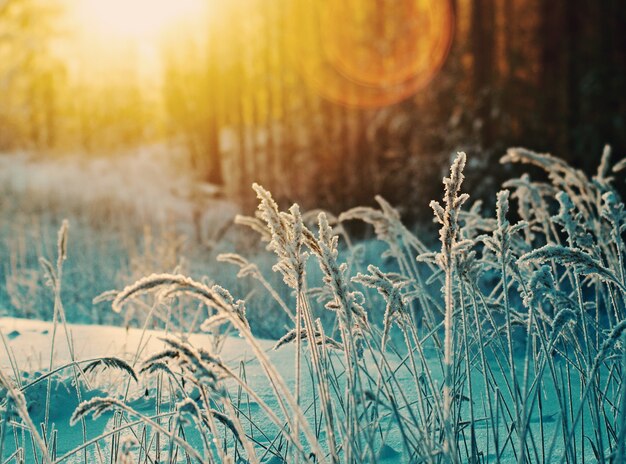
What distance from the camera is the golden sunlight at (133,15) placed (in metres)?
9.02

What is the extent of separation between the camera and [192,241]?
6277 mm

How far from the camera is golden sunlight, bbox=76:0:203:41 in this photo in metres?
9.02

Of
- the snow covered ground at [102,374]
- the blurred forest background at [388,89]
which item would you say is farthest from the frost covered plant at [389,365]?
the blurred forest background at [388,89]

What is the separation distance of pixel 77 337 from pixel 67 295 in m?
1.77

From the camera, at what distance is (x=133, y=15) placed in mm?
14102

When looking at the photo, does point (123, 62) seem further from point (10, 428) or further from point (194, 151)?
point (10, 428)

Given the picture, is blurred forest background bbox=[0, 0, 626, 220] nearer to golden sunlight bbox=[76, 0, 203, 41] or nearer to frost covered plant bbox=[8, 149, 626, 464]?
golden sunlight bbox=[76, 0, 203, 41]

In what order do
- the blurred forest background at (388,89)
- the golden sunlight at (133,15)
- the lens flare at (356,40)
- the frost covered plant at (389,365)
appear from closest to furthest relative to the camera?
the frost covered plant at (389,365), the blurred forest background at (388,89), the lens flare at (356,40), the golden sunlight at (133,15)

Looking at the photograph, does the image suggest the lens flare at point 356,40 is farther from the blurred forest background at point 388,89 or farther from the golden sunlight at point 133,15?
the golden sunlight at point 133,15

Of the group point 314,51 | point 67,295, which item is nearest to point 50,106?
point 314,51

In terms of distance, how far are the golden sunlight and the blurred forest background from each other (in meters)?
0.20

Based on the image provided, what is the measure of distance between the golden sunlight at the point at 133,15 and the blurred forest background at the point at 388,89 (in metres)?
0.20

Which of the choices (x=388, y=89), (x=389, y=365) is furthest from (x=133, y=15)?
(x=389, y=365)

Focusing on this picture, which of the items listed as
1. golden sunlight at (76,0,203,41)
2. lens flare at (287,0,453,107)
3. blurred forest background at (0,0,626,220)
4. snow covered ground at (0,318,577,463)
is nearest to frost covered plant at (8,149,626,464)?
snow covered ground at (0,318,577,463)
